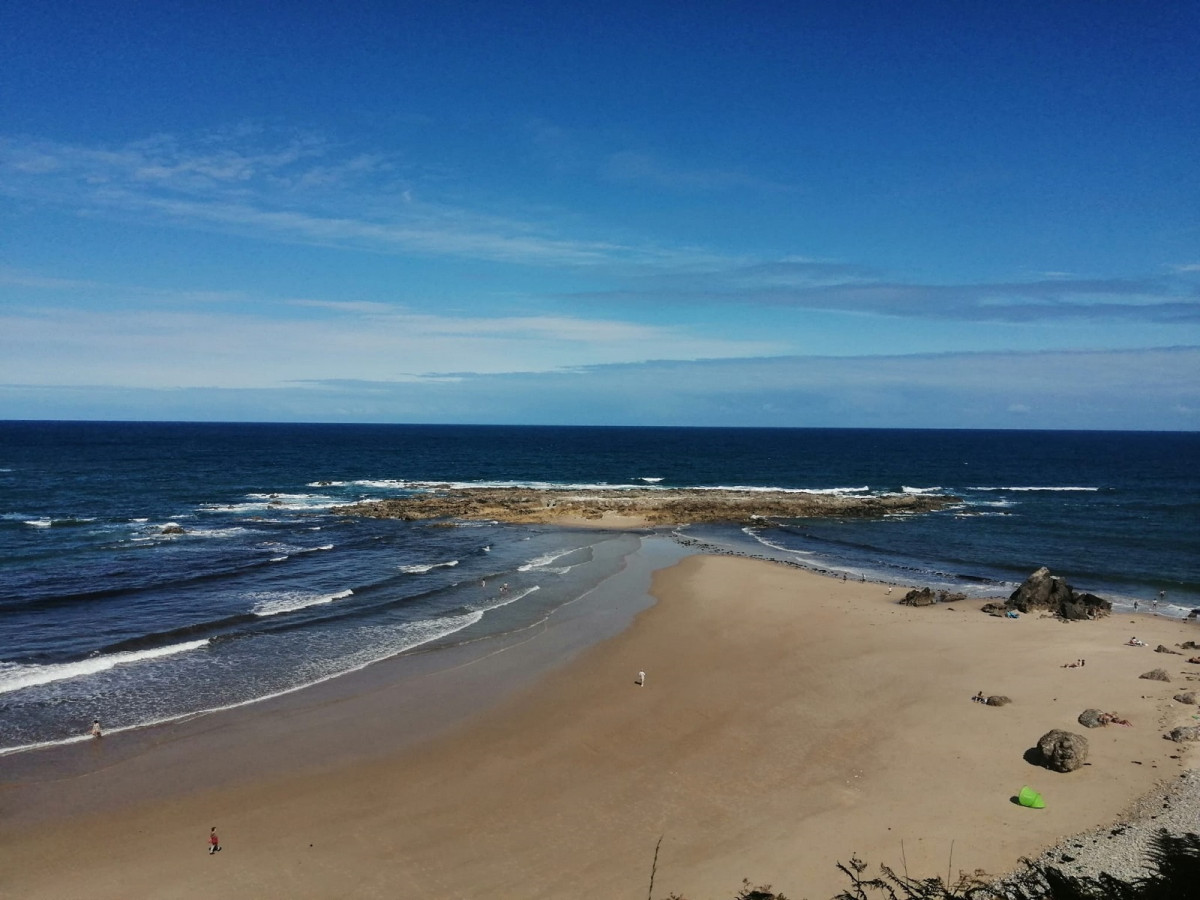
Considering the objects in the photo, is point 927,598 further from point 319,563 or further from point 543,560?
point 319,563

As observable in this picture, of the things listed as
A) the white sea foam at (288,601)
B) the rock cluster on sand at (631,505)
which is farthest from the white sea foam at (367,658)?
the rock cluster on sand at (631,505)

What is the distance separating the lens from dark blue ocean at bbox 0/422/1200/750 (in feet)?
77.9

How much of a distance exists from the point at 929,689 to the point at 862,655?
345 centimetres

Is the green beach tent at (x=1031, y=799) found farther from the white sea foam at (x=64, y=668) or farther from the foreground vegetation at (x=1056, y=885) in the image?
the white sea foam at (x=64, y=668)

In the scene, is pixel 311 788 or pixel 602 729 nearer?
pixel 311 788

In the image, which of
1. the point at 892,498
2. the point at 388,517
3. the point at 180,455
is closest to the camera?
the point at 388,517

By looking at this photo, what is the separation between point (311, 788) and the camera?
Result: 16609mm

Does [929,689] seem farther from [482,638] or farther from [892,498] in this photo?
[892,498]

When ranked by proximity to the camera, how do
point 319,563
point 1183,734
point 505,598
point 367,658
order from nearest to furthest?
point 1183,734, point 367,658, point 505,598, point 319,563

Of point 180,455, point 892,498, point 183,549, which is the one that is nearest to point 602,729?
point 183,549

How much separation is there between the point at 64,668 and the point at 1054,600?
37575mm

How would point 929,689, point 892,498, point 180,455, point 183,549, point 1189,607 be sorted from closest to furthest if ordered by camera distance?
point 929,689 < point 1189,607 < point 183,549 < point 892,498 < point 180,455

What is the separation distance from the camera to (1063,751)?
16.7 meters

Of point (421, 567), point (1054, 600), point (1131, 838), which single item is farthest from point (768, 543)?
point (1131, 838)
